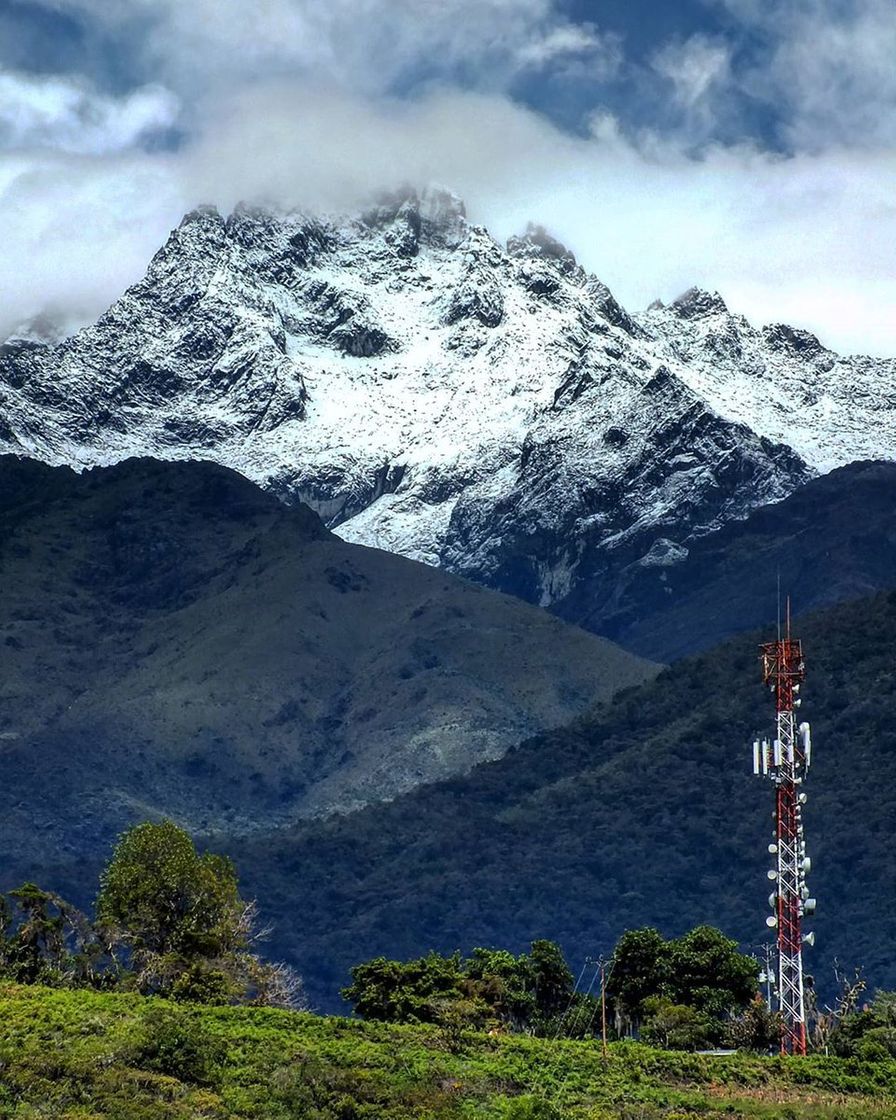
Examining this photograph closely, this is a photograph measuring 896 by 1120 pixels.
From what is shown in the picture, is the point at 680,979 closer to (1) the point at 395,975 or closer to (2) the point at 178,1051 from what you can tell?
(1) the point at 395,975

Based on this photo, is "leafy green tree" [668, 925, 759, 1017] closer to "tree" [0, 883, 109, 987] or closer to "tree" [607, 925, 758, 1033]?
"tree" [607, 925, 758, 1033]

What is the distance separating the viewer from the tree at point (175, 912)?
12590 centimetres

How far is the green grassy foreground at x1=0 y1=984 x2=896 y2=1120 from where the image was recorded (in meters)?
92.0

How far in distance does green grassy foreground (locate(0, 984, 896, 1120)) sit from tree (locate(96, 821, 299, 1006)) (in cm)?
1615

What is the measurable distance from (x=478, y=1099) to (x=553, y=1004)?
48839 millimetres

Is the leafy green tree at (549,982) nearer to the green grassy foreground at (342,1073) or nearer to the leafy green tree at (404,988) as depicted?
the leafy green tree at (404,988)

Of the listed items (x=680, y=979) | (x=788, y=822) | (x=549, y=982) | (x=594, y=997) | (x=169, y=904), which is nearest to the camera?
(x=788, y=822)

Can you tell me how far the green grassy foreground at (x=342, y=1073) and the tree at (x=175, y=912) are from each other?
16146mm

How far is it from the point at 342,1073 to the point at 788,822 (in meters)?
27.1

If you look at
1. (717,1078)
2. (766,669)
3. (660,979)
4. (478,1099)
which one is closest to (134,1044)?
(478,1099)

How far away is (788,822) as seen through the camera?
111 metres

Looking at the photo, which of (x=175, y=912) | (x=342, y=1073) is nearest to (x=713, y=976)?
(x=175, y=912)

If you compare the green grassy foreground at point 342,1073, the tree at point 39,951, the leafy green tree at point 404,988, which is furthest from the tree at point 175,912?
the green grassy foreground at point 342,1073

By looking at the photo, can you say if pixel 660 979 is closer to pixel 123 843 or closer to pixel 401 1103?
pixel 123 843
